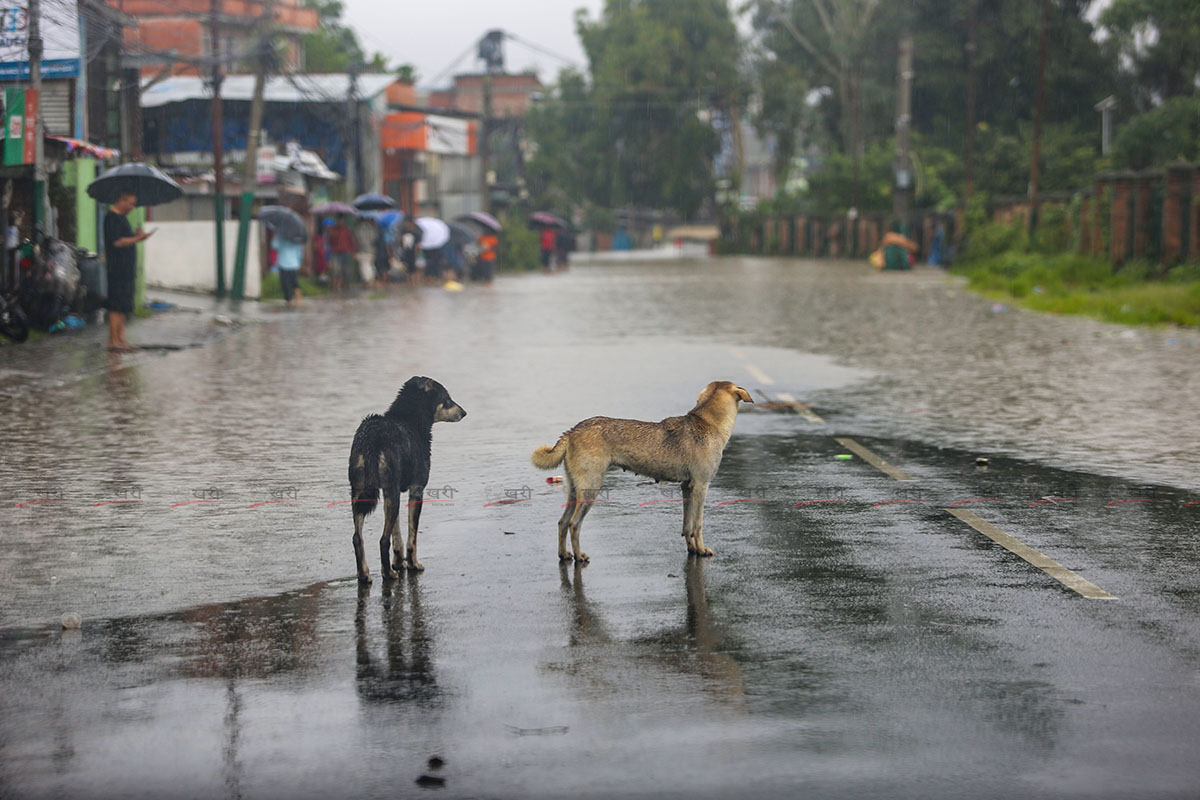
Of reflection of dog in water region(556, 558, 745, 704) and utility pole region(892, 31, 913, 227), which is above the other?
utility pole region(892, 31, 913, 227)

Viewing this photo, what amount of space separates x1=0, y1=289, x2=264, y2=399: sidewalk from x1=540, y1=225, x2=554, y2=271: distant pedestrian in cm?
3204

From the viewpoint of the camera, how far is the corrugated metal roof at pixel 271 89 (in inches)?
2030

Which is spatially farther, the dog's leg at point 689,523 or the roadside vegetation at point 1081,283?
the roadside vegetation at point 1081,283

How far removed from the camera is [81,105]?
26.2 m

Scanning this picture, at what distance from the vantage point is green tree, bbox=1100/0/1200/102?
61.3 metres

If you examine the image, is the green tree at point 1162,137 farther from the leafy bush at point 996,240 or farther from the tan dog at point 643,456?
the tan dog at point 643,456

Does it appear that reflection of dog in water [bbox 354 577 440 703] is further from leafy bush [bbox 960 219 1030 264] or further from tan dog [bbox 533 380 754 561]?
leafy bush [bbox 960 219 1030 264]

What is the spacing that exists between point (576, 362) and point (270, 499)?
9639 mm

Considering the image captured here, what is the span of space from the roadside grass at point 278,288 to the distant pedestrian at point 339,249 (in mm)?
407

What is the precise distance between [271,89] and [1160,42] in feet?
122

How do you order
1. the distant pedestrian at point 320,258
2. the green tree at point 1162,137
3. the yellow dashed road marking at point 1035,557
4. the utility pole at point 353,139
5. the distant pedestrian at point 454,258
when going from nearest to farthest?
1. the yellow dashed road marking at point 1035,557
2. the distant pedestrian at point 320,258
3. the distant pedestrian at point 454,258
4. the utility pole at point 353,139
5. the green tree at point 1162,137

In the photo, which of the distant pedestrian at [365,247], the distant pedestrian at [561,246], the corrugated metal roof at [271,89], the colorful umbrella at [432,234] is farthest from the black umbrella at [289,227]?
the distant pedestrian at [561,246]

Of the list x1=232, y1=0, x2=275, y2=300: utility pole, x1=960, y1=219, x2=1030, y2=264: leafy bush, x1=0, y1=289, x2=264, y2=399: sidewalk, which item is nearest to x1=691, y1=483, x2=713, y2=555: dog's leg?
x1=0, y1=289, x2=264, y2=399: sidewalk

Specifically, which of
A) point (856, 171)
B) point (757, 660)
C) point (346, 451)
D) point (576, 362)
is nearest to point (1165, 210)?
point (576, 362)
